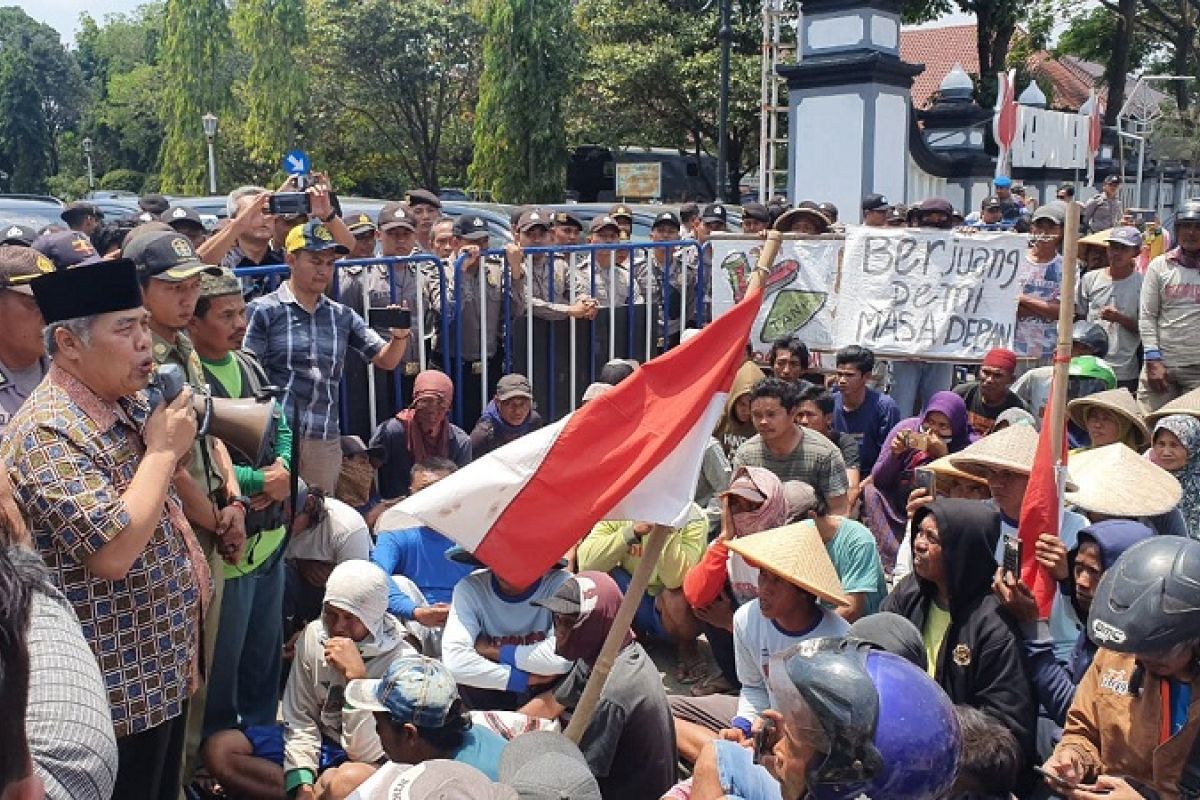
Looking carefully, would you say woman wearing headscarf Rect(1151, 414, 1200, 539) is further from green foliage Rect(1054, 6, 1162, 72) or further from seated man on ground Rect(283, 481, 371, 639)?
green foliage Rect(1054, 6, 1162, 72)

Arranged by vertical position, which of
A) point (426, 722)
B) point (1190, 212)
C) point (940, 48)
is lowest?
point (426, 722)

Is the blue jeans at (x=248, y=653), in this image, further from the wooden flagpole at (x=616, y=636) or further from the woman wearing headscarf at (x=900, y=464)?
the woman wearing headscarf at (x=900, y=464)

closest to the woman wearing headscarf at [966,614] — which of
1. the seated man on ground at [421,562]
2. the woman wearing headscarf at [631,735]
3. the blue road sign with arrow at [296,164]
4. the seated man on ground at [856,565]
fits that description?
the seated man on ground at [856,565]

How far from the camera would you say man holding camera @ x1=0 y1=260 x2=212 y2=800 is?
9.36 feet

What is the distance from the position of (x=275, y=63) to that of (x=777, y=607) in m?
33.8

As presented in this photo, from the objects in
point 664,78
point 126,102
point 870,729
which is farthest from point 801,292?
point 126,102

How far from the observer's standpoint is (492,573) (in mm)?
4512

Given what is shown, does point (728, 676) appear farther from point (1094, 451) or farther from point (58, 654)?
point (58, 654)

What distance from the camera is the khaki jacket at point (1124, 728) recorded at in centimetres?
299

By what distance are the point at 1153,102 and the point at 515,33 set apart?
15.0 meters

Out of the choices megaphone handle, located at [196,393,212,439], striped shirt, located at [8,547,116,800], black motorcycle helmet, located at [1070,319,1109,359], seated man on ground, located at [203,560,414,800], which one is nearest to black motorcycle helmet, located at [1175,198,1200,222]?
black motorcycle helmet, located at [1070,319,1109,359]

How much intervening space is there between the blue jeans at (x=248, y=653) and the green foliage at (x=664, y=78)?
2293 cm

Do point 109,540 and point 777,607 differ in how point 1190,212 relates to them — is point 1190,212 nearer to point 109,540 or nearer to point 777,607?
point 777,607

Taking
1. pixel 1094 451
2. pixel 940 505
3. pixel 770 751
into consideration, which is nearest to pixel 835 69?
pixel 1094 451
